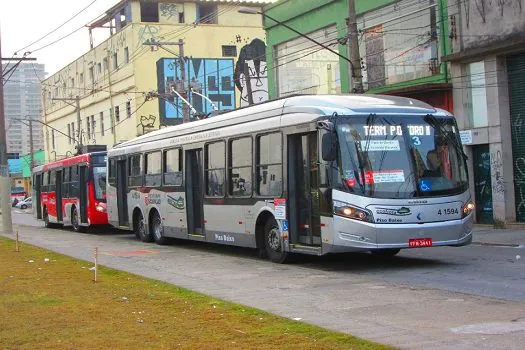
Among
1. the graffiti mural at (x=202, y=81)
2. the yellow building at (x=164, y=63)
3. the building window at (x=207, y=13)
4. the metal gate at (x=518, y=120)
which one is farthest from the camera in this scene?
the building window at (x=207, y=13)

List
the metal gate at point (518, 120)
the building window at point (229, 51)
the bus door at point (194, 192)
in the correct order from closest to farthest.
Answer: the bus door at point (194, 192) < the metal gate at point (518, 120) < the building window at point (229, 51)

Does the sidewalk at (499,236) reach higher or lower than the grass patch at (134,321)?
lower

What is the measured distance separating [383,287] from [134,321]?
4.10 metres

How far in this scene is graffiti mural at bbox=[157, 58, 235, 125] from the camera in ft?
173

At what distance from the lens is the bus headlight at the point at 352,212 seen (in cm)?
1181

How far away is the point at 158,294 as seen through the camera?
9875 mm

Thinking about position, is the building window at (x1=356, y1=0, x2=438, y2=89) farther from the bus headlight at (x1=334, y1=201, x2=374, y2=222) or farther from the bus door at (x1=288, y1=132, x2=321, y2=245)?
the bus headlight at (x1=334, y1=201, x2=374, y2=222)

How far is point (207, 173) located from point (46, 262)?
4.04 m

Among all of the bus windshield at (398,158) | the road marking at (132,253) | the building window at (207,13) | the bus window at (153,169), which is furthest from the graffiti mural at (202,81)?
the bus windshield at (398,158)

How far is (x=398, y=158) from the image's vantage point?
12125 millimetres

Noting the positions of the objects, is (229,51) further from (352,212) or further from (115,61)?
(352,212)

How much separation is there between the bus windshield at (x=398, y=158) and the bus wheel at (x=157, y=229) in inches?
339

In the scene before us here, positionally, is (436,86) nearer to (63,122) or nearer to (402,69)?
(402,69)

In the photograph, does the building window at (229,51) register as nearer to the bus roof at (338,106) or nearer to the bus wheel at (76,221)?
the bus wheel at (76,221)
